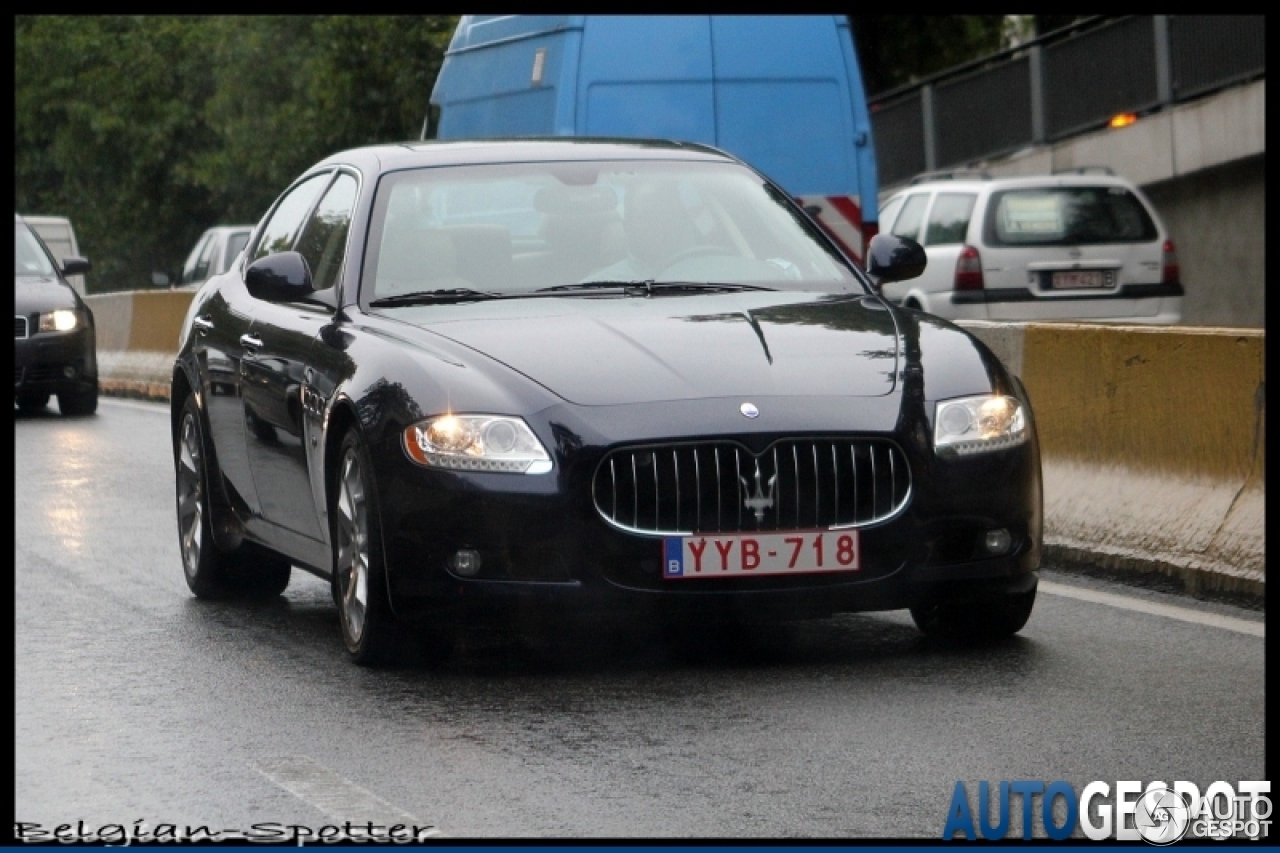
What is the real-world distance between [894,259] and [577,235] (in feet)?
3.56

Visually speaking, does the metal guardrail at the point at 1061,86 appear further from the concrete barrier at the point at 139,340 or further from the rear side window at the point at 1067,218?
the concrete barrier at the point at 139,340


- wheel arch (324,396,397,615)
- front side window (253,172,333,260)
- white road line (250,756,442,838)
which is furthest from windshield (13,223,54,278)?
white road line (250,756,442,838)

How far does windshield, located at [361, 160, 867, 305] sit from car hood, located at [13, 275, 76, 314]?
1240 centimetres

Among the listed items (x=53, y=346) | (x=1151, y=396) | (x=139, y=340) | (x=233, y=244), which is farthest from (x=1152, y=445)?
(x=233, y=244)

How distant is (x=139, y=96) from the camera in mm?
47812

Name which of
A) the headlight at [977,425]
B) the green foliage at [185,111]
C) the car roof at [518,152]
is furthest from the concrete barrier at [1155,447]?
the green foliage at [185,111]

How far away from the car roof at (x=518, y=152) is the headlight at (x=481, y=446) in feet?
5.78

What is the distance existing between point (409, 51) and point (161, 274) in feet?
38.6

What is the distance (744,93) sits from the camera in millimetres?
17422

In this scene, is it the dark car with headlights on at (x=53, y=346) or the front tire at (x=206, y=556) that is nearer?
the front tire at (x=206, y=556)

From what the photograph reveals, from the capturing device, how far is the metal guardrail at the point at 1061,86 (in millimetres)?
27750

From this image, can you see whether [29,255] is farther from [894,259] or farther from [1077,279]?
[894,259]

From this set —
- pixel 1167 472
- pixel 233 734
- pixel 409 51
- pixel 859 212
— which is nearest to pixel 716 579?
pixel 233 734

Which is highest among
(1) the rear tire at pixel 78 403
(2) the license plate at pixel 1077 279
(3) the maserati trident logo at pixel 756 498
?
(3) the maserati trident logo at pixel 756 498
